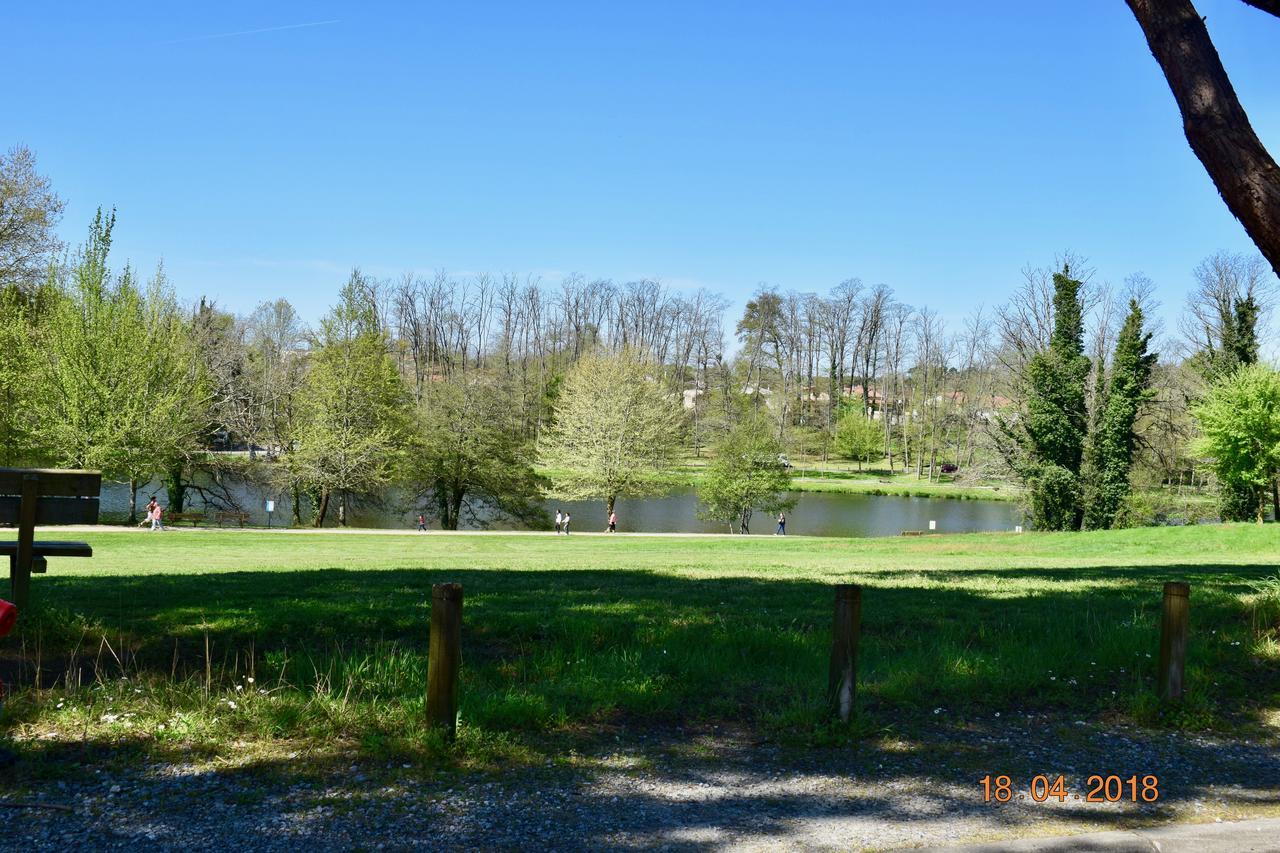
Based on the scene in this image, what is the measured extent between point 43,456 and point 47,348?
441 centimetres

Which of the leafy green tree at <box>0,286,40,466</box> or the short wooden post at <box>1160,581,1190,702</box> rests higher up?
the leafy green tree at <box>0,286,40,466</box>

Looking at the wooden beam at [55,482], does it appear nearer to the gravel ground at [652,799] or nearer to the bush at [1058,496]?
the gravel ground at [652,799]

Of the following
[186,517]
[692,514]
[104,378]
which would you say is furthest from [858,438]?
[104,378]

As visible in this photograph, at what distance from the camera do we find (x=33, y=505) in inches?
278

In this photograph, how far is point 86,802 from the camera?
4.11m

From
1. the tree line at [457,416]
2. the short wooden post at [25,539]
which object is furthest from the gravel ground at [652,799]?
the tree line at [457,416]

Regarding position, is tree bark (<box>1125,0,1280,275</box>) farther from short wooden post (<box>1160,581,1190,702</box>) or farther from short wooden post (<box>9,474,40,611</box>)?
short wooden post (<box>9,474,40,611</box>)

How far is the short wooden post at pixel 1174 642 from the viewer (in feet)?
18.7

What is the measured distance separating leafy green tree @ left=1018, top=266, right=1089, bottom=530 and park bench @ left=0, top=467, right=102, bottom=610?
40620mm

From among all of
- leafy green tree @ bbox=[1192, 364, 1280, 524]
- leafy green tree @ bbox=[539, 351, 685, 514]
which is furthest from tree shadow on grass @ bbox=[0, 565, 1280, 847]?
leafy green tree @ bbox=[539, 351, 685, 514]

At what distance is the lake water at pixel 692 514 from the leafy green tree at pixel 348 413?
422cm

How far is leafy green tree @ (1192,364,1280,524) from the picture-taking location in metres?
41.1

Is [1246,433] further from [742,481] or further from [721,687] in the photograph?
[721,687]

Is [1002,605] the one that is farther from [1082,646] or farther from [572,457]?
[572,457]
